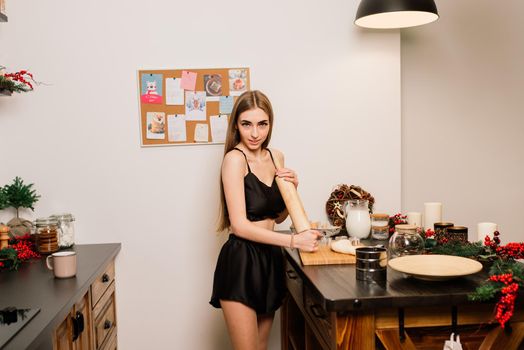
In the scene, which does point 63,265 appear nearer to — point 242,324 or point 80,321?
point 80,321

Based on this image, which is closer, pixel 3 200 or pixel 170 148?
pixel 3 200

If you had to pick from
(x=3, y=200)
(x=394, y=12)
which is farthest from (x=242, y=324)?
(x=394, y=12)

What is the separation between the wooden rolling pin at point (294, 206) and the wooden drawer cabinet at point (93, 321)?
2.96 ft

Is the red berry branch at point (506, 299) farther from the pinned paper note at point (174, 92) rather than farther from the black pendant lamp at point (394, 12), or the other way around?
the pinned paper note at point (174, 92)

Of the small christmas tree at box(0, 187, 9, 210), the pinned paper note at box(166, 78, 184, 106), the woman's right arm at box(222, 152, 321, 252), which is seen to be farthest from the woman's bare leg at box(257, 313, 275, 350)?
the small christmas tree at box(0, 187, 9, 210)

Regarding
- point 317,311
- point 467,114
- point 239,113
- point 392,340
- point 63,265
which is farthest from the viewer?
point 467,114

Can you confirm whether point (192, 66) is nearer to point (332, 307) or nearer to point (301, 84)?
point (301, 84)

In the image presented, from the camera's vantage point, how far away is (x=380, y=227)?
8.17ft

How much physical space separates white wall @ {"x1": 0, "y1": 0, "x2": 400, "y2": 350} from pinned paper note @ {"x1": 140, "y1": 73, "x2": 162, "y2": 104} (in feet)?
0.19

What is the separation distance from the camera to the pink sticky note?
10.1ft

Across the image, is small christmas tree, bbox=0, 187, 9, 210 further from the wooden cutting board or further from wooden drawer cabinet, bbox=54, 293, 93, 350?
the wooden cutting board

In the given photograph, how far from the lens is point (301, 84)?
317 cm

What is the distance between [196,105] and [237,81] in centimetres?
27

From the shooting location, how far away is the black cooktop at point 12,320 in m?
1.45
